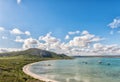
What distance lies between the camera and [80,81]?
61.7 metres

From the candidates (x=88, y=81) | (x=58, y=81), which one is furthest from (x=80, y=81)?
(x=58, y=81)

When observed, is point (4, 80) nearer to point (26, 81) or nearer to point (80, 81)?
point (26, 81)

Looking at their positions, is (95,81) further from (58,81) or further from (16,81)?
(16,81)

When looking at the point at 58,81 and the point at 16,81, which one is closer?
the point at 16,81

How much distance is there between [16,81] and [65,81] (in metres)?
16.8

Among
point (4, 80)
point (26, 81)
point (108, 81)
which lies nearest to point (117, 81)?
point (108, 81)

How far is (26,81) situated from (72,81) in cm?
1641

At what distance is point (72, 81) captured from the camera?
2414 inches

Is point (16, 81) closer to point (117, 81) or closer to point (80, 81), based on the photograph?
point (80, 81)

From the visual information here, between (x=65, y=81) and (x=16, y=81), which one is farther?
(x=65, y=81)

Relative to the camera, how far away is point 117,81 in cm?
6309

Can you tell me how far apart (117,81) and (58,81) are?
20487 millimetres

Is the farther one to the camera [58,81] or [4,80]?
[58,81]

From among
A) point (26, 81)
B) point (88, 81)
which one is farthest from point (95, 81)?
point (26, 81)
